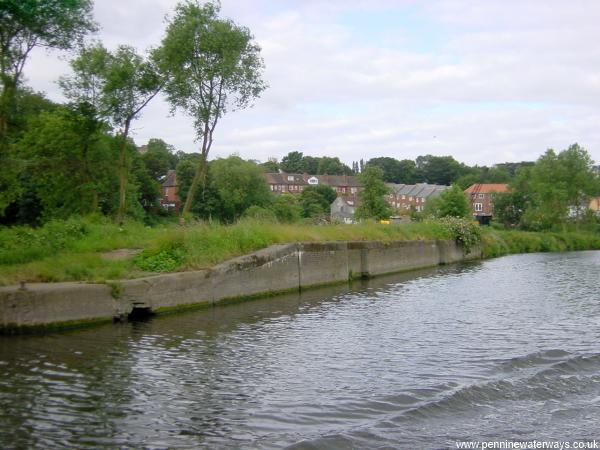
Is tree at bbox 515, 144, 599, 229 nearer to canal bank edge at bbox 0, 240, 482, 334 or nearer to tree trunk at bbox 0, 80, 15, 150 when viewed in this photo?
canal bank edge at bbox 0, 240, 482, 334

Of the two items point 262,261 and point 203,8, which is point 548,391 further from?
point 203,8

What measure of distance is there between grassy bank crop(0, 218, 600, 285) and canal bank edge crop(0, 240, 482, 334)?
0.49m

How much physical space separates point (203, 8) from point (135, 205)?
91.7ft

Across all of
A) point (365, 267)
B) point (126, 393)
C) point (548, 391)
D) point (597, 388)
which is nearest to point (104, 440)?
point (126, 393)

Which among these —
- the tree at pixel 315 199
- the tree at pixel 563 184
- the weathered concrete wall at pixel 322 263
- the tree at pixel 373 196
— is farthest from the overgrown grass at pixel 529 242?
the tree at pixel 315 199

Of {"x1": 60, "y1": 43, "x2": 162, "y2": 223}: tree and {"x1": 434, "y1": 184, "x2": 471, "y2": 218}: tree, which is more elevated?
{"x1": 60, "y1": 43, "x2": 162, "y2": 223}: tree

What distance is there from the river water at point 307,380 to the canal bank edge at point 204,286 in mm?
476

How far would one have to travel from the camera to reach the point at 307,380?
870cm

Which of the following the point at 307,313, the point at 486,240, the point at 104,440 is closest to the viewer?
the point at 104,440

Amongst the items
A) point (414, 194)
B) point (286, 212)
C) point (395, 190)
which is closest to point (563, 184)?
point (286, 212)

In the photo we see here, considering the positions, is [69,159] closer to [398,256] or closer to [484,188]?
[398,256]

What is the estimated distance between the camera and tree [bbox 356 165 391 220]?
1534 inches

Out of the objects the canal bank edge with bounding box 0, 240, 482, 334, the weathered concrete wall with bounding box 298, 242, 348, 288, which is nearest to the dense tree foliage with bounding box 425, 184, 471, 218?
the canal bank edge with bounding box 0, 240, 482, 334

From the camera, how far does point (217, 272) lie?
15672 millimetres
